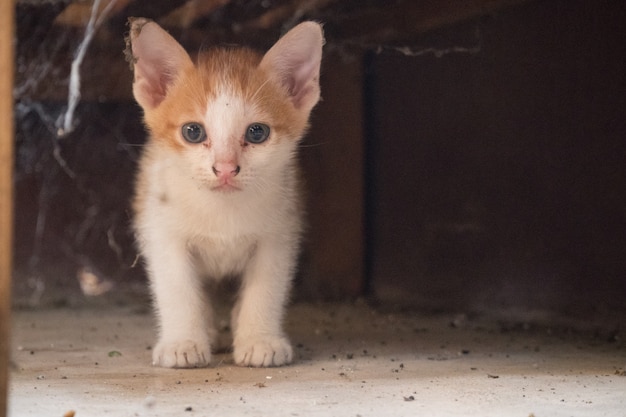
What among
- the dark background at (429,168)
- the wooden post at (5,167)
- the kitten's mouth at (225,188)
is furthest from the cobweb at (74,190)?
the wooden post at (5,167)

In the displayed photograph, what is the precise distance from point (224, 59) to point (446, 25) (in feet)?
3.55

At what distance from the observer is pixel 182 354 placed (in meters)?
2.08

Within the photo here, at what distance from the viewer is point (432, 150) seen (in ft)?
10.7

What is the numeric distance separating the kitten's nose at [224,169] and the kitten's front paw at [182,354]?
0.44 m

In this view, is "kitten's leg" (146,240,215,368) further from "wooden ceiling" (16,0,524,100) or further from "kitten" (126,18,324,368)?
→ "wooden ceiling" (16,0,524,100)

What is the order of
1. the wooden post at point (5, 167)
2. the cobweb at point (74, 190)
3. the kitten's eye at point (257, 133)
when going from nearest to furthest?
the wooden post at point (5, 167)
the kitten's eye at point (257, 133)
the cobweb at point (74, 190)

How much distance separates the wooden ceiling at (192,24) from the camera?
2.91m

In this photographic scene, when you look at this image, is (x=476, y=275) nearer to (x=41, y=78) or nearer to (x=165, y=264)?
(x=165, y=264)

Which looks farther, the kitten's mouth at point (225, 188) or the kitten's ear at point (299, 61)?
the kitten's ear at point (299, 61)

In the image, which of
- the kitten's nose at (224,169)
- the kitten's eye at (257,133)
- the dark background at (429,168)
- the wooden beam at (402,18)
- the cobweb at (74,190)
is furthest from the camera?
the cobweb at (74,190)

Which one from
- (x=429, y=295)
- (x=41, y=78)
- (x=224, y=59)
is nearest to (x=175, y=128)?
(x=224, y=59)

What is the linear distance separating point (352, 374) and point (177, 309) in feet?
1.62

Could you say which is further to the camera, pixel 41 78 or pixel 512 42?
pixel 41 78

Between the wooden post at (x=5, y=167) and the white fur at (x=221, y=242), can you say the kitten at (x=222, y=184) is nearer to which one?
the white fur at (x=221, y=242)
